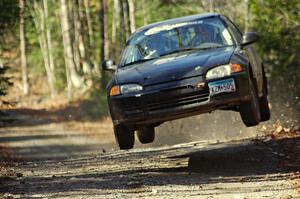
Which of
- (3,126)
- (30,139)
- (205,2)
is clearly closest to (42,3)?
(205,2)

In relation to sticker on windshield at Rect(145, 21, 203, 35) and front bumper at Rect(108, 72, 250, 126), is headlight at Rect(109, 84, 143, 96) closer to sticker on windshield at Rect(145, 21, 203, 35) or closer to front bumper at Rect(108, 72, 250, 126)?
front bumper at Rect(108, 72, 250, 126)

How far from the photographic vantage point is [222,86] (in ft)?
30.4

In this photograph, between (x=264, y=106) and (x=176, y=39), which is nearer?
(x=176, y=39)

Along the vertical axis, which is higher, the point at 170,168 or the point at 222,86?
the point at 222,86

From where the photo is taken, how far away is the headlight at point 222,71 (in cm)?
929

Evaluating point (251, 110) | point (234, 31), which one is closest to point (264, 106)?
point (234, 31)

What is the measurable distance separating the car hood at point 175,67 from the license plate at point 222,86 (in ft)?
0.69

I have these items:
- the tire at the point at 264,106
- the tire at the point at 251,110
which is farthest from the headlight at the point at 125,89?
the tire at the point at 264,106

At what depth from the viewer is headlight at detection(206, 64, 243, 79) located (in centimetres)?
929

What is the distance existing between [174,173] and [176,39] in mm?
2310

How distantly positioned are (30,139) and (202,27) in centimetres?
946

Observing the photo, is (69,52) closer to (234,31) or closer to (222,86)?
(234,31)

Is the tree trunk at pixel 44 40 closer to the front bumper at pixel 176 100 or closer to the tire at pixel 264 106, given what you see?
the tire at pixel 264 106

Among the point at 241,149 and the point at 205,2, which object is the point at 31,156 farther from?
the point at 205,2
